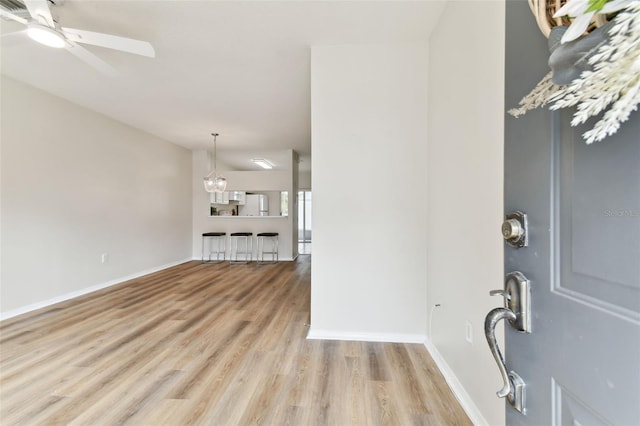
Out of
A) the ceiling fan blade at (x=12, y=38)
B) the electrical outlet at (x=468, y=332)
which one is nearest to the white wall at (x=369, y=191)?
the electrical outlet at (x=468, y=332)

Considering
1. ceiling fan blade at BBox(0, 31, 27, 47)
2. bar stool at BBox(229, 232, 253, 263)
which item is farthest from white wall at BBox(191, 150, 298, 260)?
ceiling fan blade at BBox(0, 31, 27, 47)

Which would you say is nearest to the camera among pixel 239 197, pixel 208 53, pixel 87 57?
→ pixel 87 57

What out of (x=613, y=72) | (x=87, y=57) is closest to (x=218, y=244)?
(x=87, y=57)

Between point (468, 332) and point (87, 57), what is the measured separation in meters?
3.45

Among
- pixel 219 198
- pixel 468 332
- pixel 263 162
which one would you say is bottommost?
pixel 468 332

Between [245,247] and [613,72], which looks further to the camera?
[245,247]

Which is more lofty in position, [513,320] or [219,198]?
[219,198]

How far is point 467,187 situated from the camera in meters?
1.61

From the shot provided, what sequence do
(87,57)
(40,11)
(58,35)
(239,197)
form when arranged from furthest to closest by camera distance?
(239,197), (87,57), (58,35), (40,11)

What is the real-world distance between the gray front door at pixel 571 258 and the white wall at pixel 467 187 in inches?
30.3

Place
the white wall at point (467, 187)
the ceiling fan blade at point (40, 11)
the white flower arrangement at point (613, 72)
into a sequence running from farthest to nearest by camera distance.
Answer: the ceiling fan blade at point (40, 11)
the white wall at point (467, 187)
the white flower arrangement at point (613, 72)

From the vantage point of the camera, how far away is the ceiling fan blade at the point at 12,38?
5.97 feet

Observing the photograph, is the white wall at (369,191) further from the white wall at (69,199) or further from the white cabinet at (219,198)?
the white cabinet at (219,198)

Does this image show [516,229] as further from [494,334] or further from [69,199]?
[69,199]
